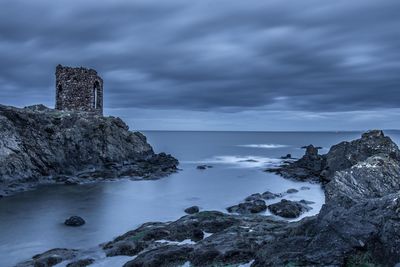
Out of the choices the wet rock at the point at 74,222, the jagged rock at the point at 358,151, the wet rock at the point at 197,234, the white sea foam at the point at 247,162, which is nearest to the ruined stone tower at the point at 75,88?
the white sea foam at the point at 247,162

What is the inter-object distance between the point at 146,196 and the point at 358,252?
26.6m

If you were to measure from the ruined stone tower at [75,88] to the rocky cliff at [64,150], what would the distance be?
9.08 ft

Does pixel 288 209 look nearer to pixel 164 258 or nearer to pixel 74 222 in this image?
pixel 164 258

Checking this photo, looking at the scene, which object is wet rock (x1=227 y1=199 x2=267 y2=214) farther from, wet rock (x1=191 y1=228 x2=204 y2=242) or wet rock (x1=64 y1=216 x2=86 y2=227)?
wet rock (x1=64 y1=216 x2=86 y2=227)

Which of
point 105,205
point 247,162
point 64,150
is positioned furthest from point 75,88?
point 247,162

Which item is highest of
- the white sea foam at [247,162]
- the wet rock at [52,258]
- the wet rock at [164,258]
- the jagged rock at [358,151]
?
the jagged rock at [358,151]

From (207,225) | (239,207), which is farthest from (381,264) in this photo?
(239,207)

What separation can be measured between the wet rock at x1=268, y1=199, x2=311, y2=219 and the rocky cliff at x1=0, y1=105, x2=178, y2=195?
71.3 feet

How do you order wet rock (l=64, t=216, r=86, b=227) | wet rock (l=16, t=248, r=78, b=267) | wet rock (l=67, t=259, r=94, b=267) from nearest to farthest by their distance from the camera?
wet rock (l=67, t=259, r=94, b=267) → wet rock (l=16, t=248, r=78, b=267) → wet rock (l=64, t=216, r=86, b=227)

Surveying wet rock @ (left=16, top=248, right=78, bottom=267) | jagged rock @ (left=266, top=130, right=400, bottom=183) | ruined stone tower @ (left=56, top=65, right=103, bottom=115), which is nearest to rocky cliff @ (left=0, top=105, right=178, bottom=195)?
ruined stone tower @ (left=56, top=65, right=103, bottom=115)

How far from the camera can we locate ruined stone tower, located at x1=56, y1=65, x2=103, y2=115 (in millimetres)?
49844

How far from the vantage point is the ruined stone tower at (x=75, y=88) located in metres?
49.8

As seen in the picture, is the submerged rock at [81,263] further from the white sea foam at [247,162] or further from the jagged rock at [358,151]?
the white sea foam at [247,162]

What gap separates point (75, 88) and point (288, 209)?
3722 cm
